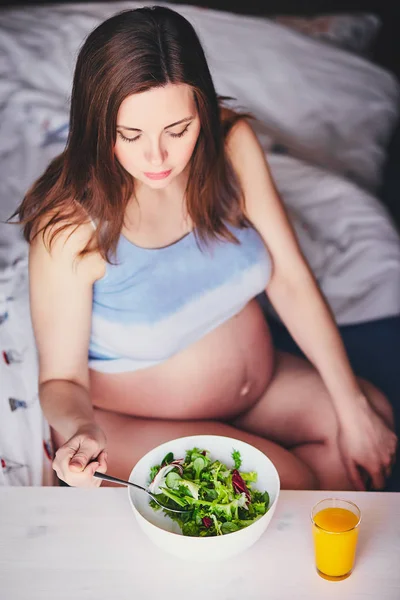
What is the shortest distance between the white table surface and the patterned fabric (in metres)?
0.22

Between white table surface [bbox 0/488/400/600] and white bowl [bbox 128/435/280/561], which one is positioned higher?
white bowl [bbox 128/435/280/561]

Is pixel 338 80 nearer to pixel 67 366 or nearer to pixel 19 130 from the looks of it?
pixel 19 130

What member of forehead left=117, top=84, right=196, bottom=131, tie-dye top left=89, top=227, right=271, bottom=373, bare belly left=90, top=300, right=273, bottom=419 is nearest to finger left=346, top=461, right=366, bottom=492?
bare belly left=90, top=300, right=273, bottom=419

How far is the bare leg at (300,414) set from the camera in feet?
5.17

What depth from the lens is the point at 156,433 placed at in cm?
146

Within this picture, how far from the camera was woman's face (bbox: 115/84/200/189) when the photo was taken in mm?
1166

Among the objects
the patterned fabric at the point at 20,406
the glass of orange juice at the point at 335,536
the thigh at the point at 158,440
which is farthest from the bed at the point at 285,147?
the glass of orange juice at the point at 335,536

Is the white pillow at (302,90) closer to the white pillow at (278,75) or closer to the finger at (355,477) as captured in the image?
the white pillow at (278,75)

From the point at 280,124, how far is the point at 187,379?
127cm

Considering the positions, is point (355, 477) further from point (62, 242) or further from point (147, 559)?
point (62, 242)

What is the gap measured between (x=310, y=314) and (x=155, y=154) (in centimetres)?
55

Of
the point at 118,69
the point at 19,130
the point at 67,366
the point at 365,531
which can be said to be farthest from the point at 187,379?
the point at 19,130

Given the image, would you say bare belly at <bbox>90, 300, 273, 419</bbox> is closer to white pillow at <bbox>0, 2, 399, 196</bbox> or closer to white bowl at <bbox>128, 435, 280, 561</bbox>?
white bowl at <bbox>128, 435, 280, 561</bbox>

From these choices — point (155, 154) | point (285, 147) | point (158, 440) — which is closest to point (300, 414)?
point (158, 440)
